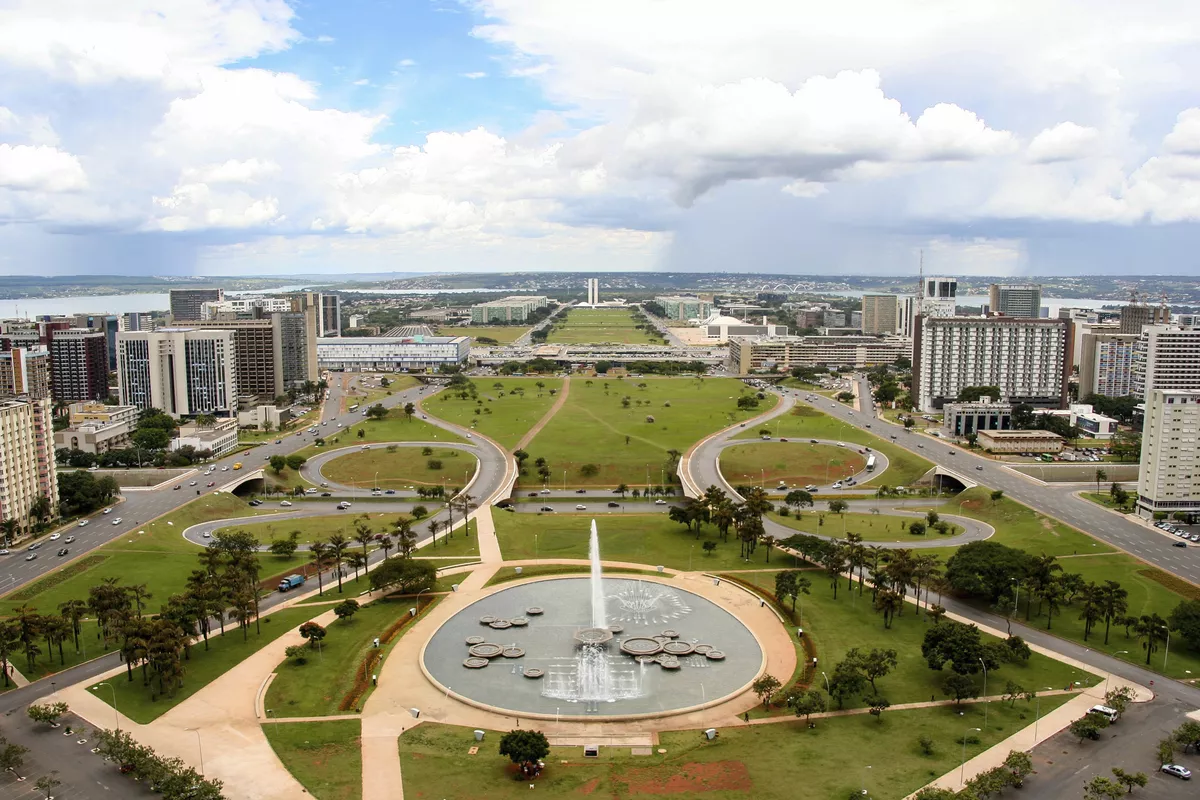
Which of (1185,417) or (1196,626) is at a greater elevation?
(1185,417)

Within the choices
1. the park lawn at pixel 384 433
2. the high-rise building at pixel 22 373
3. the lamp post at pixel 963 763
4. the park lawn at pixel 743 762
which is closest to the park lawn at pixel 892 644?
the park lawn at pixel 743 762

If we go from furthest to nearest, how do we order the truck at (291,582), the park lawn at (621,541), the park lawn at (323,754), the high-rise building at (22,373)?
1. the high-rise building at (22,373)
2. the park lawn at (621,541)
3. the truck at (291,582)
4. the park lawn at (323,754)

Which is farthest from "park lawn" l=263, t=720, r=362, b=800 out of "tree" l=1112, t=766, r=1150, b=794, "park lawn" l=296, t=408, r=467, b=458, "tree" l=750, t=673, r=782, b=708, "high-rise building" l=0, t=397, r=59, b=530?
"park lawn" l=296, t=408, r=467, b=458

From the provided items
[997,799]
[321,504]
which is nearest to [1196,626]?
[997,799]

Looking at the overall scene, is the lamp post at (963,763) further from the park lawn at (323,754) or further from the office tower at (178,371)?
the office tower at (178,371)

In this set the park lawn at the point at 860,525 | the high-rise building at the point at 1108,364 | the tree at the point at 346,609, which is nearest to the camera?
the tree at the point at 346,609

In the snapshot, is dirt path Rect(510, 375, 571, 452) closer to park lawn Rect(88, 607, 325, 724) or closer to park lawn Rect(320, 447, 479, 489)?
park lawn Rect(320, 447, 479, 489)

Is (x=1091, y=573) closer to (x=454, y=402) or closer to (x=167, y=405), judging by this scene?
(x=454, y=402)
